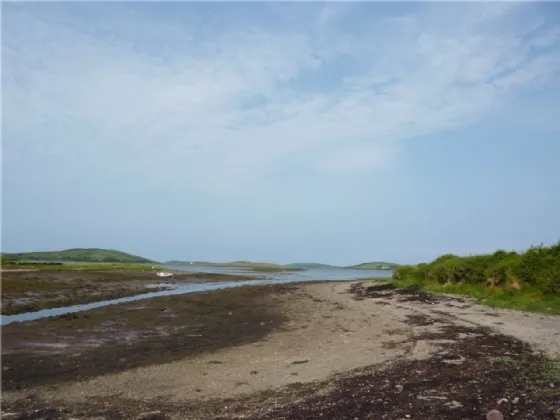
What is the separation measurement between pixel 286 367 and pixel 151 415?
4.77m

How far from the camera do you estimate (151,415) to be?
8484 mm

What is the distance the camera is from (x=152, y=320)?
74.9 feet

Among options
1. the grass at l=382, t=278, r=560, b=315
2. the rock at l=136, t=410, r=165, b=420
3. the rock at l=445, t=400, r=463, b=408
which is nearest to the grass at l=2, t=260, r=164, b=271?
the grass at l=382, t=278, r=560, b=315

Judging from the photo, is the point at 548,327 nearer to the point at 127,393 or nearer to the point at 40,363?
the point at 127,393

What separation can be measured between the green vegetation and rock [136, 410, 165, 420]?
18.7 m

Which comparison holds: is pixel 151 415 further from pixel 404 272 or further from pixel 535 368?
pixel 404 272

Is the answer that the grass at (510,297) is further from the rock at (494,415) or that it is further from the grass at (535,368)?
the rock at (494,415)

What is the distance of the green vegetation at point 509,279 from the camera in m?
21.0

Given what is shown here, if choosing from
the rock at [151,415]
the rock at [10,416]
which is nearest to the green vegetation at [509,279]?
the rock at [151,415]

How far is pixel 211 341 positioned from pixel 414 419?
460 inches

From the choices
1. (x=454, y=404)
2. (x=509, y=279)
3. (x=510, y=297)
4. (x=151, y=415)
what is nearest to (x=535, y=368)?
(x=454, y=404)

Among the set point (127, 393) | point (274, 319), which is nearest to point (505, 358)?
point (127, 393)

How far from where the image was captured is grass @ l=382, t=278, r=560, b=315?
19922 millimetres

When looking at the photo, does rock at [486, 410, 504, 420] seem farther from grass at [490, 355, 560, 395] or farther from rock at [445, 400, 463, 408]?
grass at [490, 355, 560, 395]
